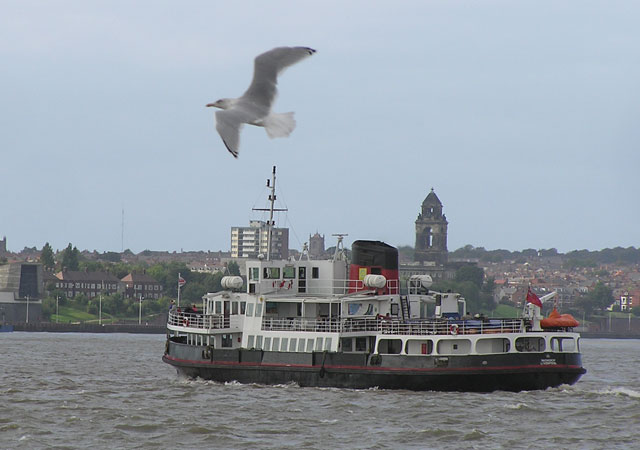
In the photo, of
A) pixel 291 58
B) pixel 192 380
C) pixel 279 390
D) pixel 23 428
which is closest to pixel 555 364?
pixel 279 390

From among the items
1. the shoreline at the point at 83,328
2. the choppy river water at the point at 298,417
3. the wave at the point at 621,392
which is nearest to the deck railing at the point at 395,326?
the choppy river water at the point at 298,417

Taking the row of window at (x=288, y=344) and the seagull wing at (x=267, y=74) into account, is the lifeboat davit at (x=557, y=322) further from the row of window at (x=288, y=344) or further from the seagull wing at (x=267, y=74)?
the seagull wing at (x=267, y=74)

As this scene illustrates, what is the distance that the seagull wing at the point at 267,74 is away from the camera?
71.9ft

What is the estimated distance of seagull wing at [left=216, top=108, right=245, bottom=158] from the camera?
→ 2150cm

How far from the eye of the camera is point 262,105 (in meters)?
22.6

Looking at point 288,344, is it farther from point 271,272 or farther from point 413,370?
point 413,370

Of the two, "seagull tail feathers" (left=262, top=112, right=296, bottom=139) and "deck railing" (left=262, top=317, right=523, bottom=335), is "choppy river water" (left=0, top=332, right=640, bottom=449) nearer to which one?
"deck railing" (left=262, top=317, right=523, bottom=335)

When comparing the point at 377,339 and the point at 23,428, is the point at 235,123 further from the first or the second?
the point at 377,339

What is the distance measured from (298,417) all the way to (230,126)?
18072 mm

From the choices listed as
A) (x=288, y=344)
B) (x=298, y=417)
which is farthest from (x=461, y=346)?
(x=298, y=417)

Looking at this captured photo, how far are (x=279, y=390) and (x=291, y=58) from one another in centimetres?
2522

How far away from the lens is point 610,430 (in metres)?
36.6

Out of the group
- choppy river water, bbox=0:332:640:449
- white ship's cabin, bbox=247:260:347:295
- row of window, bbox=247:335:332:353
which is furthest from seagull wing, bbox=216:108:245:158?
white ship's cabin, bbox=247:260:347:295

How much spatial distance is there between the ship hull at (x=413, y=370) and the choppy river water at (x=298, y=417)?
0.60 meters
